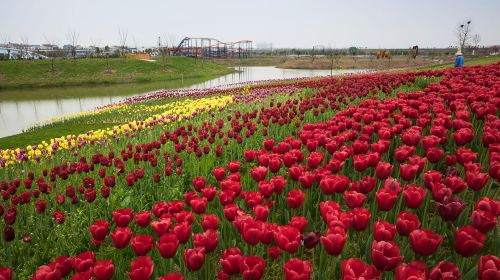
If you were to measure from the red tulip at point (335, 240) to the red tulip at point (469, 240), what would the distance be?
610 millimetres

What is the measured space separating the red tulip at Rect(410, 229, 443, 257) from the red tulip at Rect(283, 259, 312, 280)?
0.66 m

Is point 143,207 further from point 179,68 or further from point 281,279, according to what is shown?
point 179,68

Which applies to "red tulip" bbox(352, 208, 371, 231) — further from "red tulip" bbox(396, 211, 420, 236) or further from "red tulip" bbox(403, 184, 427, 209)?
"red tulip" bbox(403, 184, 427, 209)

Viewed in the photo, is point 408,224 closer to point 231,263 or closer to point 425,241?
point 425,241

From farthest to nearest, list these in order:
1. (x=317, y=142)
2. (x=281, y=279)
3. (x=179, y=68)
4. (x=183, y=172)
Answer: (x=179, y=68) → (x=183, y=172) → (x=317, y=142) → (x=281, y=279)

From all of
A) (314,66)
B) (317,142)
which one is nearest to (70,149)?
(317,142)

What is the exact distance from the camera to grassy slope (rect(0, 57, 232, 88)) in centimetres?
4878

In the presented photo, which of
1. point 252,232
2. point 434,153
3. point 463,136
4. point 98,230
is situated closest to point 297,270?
point 252,232

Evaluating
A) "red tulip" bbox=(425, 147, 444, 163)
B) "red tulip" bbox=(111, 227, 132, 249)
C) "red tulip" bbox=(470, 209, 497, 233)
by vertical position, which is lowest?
"red tulip" bbox=(111, 227, 132, 249)

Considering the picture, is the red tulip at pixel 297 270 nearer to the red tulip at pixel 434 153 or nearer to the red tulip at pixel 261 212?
the red tulip at pixel 261 212

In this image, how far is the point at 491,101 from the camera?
5.17 metres

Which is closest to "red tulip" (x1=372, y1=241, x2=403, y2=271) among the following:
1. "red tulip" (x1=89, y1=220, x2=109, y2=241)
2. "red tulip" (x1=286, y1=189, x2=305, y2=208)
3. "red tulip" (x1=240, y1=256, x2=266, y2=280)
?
"red tulip" (x1=240, y1=256, x2=266, y2=280)

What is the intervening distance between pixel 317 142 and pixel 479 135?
94.2 inches

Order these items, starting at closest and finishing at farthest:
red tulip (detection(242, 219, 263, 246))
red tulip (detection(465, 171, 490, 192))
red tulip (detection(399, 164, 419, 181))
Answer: red tulip (detection(242, 219, 263, 246)) < red tulip (detection(465, 171, 490, 192)) < red tulip (detection(399, 164, 419, 181))
